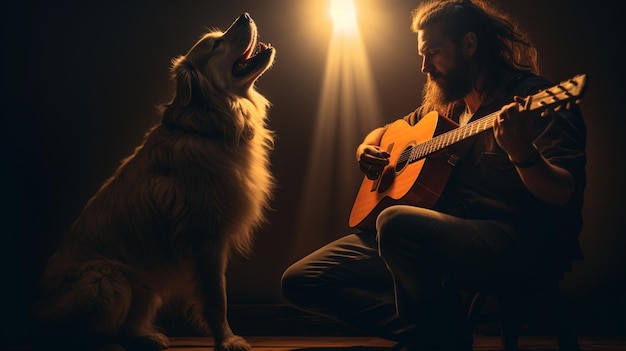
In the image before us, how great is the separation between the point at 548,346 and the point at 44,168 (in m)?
2.52

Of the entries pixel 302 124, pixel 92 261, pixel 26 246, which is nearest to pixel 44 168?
pixel 26 246

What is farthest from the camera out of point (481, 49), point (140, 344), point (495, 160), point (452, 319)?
point (140, 344)

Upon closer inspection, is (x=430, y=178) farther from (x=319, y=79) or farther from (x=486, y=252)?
(x=319, y=79)

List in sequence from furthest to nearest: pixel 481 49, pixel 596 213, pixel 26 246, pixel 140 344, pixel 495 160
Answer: pixel 26 246
pixel 596 213
pixel 140 344
pixel 481 49
pixel 495 160

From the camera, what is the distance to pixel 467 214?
181 centimetres

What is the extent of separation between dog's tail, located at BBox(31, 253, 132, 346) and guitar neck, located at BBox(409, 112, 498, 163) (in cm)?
115

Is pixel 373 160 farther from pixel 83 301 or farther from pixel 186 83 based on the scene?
pixel 83 301

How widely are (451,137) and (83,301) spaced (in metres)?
1.37

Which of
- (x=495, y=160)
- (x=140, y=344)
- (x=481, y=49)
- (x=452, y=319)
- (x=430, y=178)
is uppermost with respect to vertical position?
(x=481, y=49)

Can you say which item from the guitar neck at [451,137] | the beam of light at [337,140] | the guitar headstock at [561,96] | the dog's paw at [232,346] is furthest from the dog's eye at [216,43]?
the guitar headstock at [561,96]

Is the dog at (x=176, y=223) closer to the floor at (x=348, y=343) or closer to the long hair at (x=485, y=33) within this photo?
the floor at (x=348, y=343)

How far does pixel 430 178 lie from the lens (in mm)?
1837

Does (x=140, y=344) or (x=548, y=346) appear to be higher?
(x=548, y=346)

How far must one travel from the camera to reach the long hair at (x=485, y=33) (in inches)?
77.0
